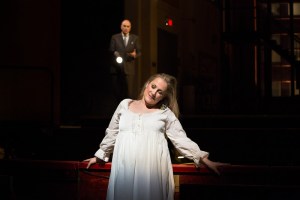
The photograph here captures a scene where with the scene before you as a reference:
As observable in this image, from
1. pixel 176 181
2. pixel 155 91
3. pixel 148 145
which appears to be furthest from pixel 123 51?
pixel 148 145

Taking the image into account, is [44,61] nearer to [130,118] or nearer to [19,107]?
[19,107]

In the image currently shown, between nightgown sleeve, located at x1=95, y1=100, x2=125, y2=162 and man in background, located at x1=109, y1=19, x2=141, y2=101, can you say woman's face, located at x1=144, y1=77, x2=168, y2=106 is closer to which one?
nightgown sleeve, located at x1=95, y1=100, x2=125, y2=162

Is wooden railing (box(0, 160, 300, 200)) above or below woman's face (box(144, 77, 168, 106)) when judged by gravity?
below

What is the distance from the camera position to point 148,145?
140 inches

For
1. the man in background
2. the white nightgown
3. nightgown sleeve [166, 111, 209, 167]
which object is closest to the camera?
the white nightgown

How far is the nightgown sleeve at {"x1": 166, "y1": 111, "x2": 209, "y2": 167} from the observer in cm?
365

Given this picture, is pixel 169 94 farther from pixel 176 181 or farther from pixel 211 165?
pixel 176 181

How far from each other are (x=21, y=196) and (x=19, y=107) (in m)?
5.14

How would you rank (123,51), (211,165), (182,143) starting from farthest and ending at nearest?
(123,51)
(211,165)
(182,143)

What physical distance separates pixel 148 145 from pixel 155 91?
15.5 inches

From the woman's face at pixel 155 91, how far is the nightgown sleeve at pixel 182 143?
15 centimetres

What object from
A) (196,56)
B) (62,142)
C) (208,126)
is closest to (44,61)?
(62,142)

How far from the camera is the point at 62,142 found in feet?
24.5

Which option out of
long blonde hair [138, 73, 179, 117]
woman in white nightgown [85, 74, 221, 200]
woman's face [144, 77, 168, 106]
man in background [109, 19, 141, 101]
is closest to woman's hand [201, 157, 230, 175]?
woman in white nightgown [85, 74, 221, 200]
